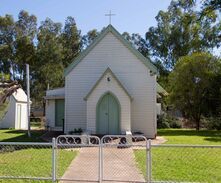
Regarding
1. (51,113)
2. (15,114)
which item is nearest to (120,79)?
(51,113)

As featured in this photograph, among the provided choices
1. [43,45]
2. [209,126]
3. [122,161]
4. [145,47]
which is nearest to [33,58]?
[43,45]

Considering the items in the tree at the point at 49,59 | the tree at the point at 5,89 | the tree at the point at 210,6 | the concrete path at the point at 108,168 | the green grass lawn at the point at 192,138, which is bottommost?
the concrete path at the point at 108,168

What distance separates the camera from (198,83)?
103 ft

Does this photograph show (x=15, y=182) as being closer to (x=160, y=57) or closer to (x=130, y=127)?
(x=130, y=127)

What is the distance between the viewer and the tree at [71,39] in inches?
2211

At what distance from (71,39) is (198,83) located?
97.6 ft

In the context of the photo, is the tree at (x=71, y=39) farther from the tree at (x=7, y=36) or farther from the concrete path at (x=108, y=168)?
the concrete path at (x=108, y=168)

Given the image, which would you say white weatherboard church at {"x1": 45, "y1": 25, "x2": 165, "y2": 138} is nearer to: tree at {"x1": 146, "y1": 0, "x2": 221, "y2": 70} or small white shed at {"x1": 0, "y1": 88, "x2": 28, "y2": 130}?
small white shed at {"x1": 0, "y1": 88, "x2": 28, "y2": 130}

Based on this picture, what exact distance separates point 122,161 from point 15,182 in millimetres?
4561

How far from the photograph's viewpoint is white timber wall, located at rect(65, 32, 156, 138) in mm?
22625

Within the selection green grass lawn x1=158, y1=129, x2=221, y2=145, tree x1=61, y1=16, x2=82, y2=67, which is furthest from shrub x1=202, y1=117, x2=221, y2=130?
tree x1=61, y1=16, x2=82, y2=67

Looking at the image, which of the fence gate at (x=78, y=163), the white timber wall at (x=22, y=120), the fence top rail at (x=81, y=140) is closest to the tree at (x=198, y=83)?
the white timber wall at (x=22, y=120)

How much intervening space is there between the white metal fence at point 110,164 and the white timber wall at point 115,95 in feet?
15.8

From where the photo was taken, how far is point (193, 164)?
1243cm
